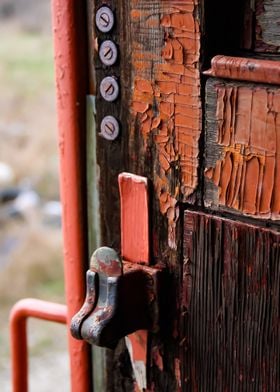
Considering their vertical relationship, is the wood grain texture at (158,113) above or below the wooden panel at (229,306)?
above

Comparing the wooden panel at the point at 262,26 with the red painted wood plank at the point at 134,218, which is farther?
the red painted wood plank at the point at 134,218

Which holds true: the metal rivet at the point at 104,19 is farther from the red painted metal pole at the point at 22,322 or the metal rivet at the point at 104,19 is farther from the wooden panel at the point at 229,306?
the red painted metal pole at the point at 22,322

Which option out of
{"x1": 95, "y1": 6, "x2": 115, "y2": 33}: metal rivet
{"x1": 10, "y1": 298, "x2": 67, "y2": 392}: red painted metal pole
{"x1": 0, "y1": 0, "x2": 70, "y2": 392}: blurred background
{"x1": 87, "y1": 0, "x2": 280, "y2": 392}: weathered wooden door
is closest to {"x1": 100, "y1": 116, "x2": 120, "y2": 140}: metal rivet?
{"x1": 87, "y1": 0, "x2": 280, "y2": 392}: weathered wooden door

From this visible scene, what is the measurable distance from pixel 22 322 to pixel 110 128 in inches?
17.9

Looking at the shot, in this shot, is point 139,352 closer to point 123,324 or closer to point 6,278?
point 123,324

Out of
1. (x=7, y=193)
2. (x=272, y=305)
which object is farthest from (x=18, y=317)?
(x=7, y=193)

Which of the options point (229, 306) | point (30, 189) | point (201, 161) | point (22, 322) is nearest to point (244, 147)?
point (201, 161)

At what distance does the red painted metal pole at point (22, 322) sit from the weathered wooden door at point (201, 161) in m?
0.26

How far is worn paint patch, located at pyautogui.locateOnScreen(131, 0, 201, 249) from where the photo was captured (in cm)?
87

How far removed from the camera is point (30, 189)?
6637 mm

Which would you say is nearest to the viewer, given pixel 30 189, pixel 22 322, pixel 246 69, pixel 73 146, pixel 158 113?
pixel 246 69

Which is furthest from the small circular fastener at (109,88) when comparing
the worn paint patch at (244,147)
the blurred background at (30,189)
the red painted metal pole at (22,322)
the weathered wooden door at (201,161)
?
the blurred background at (30,189)

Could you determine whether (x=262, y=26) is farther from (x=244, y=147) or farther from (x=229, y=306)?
(x=229, y=306)

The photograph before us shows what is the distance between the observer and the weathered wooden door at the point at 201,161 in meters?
0.84
